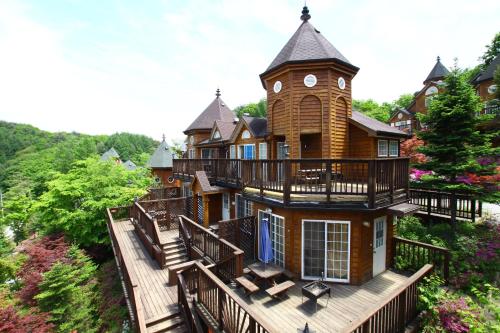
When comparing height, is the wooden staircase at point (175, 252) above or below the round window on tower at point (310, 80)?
below

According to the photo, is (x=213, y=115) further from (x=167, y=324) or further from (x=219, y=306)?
(x=219, y=306)

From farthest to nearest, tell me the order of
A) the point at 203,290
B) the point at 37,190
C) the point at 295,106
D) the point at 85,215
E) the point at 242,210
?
the point at 37,190 → the point at 85,215 → the point at 242,210 → the point at 295,106 → the point at 203,290

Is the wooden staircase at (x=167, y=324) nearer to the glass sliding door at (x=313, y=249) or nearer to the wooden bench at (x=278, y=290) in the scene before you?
the wooden bench at (x=278, y=290)

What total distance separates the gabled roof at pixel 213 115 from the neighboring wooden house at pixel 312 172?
3.90m

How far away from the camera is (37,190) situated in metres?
35.3

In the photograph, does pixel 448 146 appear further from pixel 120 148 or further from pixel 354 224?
pixel 120 148

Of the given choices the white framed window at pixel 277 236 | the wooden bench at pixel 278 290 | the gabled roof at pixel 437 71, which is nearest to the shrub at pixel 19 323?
the wooden bench at pixel 278 290

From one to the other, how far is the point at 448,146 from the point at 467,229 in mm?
3909

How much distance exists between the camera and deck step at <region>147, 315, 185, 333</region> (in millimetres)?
6136

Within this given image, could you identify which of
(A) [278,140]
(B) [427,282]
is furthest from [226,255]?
(A) [278,140]

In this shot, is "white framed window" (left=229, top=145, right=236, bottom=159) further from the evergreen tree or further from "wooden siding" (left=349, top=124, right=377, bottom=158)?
the evergreen tree

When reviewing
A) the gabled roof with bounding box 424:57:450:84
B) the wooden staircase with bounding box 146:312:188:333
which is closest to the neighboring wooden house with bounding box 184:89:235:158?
the wooden staircase with bounding box 146:312:188:333

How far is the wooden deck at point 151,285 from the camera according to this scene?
681cm

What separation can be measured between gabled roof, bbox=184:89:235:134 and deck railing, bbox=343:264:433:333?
19119mm
